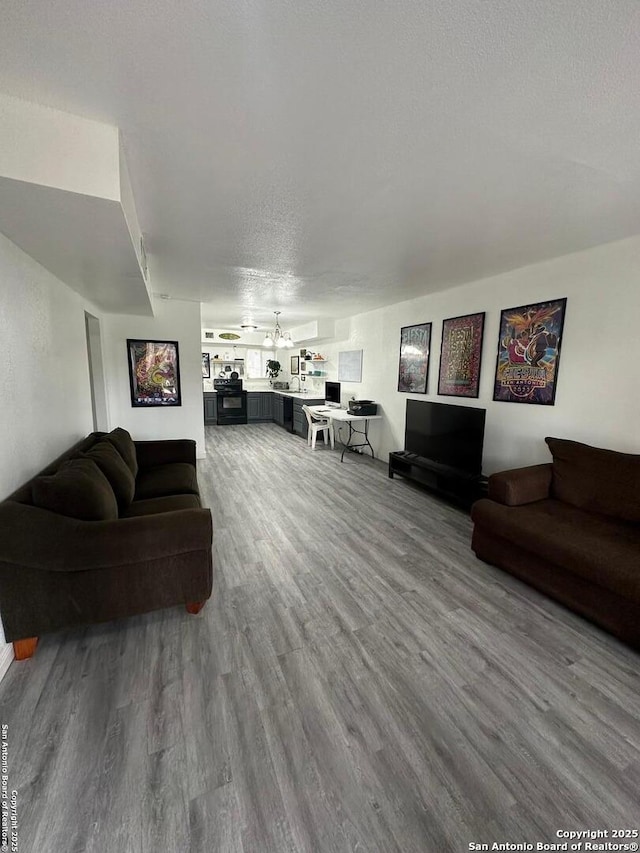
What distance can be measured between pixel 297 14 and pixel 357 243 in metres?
1.83

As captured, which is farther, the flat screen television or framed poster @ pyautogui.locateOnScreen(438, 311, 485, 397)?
framed poster @ pyautogui.locateOnScreen(438, 311, 485, 397)

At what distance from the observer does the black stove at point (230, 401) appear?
8281 mm

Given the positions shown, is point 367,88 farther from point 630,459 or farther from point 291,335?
point 291,335

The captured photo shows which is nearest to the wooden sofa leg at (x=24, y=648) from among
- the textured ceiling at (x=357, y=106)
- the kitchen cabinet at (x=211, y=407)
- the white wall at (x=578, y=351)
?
the textured ceiling at (x=357, y=106)

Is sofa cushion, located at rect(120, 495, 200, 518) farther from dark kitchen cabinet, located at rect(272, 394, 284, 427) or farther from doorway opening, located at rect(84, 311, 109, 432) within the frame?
dark kitchen cabinet, located at rect(272, 394, 284, 427)

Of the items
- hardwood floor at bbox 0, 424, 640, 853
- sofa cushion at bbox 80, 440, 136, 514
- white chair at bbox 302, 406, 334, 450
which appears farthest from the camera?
white chair at bbox 302, 406, 334, 450

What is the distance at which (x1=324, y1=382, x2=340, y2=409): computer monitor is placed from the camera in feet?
21.9

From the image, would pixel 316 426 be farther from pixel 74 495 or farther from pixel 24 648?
pixel 24 648

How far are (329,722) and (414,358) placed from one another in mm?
4170

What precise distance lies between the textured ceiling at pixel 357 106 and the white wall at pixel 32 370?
34.1 inches

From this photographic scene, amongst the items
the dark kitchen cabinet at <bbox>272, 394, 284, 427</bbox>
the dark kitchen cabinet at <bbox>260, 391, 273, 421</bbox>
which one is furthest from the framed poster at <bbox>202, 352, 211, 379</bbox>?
the dark kitchen cabinet at <bbox>272, 394, 284, 427</bbox>

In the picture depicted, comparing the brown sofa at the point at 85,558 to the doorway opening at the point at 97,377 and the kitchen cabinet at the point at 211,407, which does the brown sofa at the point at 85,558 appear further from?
the kitchen cabinet at the point at 211,407

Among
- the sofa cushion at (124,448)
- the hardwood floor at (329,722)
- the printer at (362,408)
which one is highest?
Answer: the printer at (362,408)

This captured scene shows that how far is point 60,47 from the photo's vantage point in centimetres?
109
